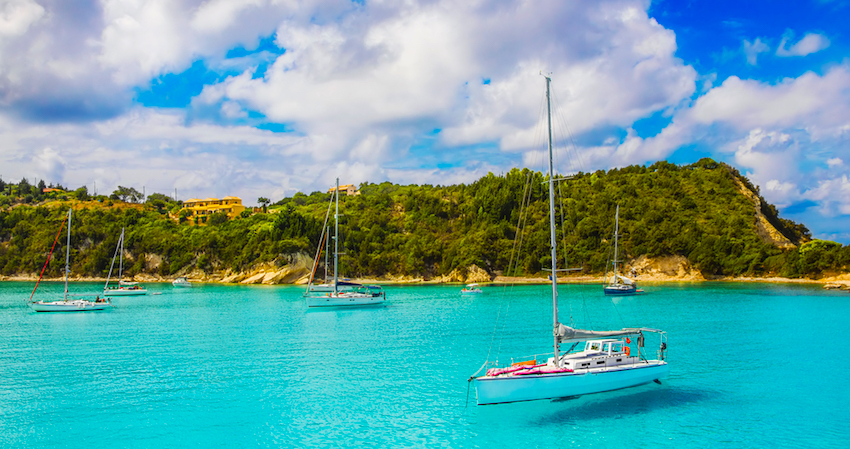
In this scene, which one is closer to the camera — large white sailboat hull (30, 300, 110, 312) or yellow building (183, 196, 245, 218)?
large white sailboat hull (30, 300, 110, 312)

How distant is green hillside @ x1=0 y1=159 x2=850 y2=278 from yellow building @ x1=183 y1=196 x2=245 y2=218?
14.3 m

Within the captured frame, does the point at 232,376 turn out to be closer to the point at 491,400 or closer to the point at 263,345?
the point at 263,345

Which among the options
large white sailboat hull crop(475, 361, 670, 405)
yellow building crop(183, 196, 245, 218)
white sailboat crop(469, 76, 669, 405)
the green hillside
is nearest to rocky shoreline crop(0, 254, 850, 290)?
the green hillside

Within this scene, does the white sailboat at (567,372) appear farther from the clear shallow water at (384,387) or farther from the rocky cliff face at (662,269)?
the rocky cliff face at (662,269)

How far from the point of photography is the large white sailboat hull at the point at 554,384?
17141 mm

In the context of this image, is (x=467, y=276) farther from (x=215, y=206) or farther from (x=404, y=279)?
(x=215, y=206)

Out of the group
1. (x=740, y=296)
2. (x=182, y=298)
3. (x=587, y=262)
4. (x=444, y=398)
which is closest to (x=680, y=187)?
(x=587, y=262)

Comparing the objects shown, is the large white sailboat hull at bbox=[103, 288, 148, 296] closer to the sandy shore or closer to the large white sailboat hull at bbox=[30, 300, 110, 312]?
the large white sailboat hull at bbox=[30, 300, 110, 312]

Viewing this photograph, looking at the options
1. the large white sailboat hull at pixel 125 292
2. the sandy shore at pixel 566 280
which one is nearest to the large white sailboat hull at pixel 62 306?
the large white sailboat hull at pixel 125 292

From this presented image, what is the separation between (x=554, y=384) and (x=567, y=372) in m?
0.71

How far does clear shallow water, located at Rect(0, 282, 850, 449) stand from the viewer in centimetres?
1658

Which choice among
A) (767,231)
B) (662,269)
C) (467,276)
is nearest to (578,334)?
(467,276)

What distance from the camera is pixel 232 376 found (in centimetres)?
2430

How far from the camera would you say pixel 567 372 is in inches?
709
